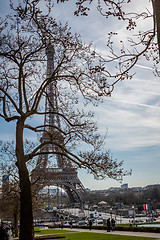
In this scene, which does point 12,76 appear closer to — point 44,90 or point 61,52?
point 44,90

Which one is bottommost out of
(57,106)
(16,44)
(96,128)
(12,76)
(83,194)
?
(83,194)

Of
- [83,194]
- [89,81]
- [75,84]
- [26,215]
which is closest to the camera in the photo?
[26,215]

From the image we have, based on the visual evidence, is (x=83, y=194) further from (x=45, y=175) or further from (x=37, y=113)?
(x=37, y=113)

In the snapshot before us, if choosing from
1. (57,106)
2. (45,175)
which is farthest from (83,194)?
(57,106)

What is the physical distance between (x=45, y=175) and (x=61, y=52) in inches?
471

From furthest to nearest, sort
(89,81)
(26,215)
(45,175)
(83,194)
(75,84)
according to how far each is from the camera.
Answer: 1. (83,194)
2. (45,175)
3. (75,84)
4. (89,81)
5. (26,215)

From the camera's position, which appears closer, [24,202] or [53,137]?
[24,202]

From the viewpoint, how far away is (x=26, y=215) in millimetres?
11039

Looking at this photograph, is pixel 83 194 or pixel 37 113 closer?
pixel 37 113

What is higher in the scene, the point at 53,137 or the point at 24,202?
the point at 53,137

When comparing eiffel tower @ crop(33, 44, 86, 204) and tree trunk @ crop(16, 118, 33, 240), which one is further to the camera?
eiffel tower @ crop(33, 44, 86, 204)

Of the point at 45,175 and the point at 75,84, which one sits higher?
the point at 75,84

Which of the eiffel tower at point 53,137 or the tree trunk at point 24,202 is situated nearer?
the tree trunk at point 24,202

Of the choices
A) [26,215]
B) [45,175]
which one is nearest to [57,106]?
[26,215]
